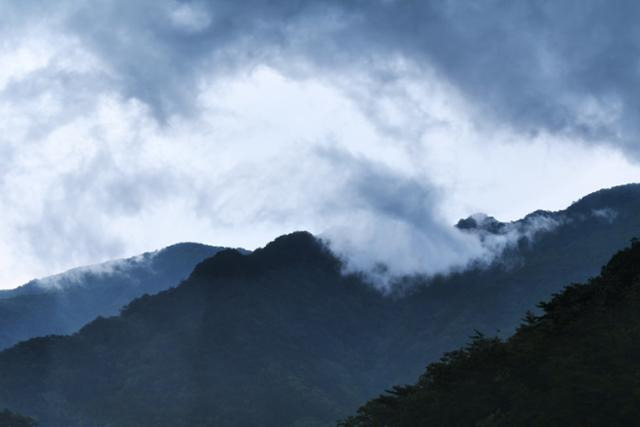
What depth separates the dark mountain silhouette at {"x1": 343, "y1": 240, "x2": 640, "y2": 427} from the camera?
172 feet

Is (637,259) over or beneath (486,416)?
over

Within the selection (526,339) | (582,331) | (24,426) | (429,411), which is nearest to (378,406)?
(429,411)

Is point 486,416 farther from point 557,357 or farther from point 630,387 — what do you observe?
point 630,387

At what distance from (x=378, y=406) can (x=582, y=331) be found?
29.3 meters

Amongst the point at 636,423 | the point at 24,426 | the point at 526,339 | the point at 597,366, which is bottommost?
the point at 636,423

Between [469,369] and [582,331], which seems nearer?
[582,331]

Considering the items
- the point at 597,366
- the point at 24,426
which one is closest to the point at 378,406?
the point at 597,366

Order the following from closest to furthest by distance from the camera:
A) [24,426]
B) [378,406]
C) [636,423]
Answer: [636,423]
[378,406]
[24,426]

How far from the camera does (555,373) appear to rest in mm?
58562

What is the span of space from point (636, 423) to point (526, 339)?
70.1ft

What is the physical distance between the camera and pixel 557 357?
198ft

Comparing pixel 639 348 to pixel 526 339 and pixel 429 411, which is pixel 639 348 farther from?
pixel 429 411

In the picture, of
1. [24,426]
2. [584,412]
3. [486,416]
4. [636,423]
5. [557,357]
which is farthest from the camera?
[24,426]

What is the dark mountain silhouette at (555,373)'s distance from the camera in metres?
52.3
